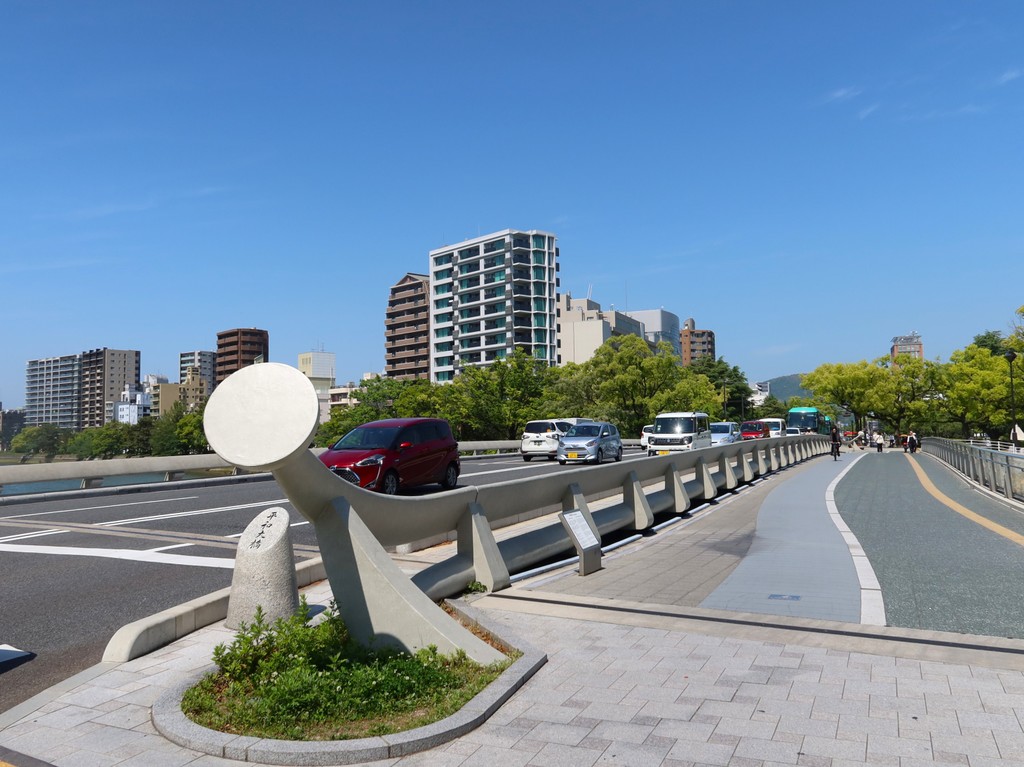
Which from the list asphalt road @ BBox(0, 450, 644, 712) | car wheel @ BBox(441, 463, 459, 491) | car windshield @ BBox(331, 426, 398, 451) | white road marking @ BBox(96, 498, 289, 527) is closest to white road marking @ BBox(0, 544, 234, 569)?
asphalt road @ BBox(0, 450, 644, 712)

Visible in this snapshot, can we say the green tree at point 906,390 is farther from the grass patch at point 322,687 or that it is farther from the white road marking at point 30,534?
the grass patch at point 322,687

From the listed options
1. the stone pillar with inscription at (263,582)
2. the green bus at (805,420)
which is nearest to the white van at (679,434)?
the stone pillar with inscription at (263,582)

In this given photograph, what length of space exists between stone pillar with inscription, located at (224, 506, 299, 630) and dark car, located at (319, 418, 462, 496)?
29.1 ft

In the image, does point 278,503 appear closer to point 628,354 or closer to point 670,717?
point 670,717

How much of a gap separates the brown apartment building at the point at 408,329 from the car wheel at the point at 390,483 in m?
124

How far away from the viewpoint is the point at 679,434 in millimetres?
36438

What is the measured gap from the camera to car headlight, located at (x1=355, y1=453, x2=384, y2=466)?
51.7ft

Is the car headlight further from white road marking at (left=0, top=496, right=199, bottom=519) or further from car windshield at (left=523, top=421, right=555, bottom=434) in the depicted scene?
car windshield at (left=523, top=421, right=555, bottom=434)

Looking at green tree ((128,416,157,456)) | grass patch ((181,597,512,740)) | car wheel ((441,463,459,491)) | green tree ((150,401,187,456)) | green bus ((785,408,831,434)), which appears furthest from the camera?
green tree ((128,416,157,456))

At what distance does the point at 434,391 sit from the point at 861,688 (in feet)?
227

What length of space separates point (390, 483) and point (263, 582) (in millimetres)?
10069

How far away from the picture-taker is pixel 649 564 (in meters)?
9.13

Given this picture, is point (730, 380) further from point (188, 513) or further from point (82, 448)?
point (188, 513)

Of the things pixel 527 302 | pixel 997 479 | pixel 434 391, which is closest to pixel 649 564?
pixel 997 479
